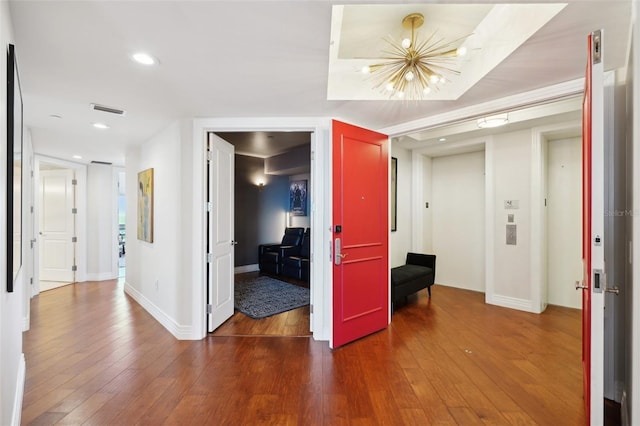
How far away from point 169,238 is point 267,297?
1.75 meters

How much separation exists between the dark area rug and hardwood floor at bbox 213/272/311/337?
125 mm

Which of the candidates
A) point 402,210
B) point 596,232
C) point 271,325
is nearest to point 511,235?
A: point 402,210

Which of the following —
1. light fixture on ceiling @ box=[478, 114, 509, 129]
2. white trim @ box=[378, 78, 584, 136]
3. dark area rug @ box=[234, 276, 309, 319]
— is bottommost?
dark area rug @ box=[234, 276, 309, 319]

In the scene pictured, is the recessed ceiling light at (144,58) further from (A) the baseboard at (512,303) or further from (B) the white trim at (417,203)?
(A) the baseboard at (512,303)

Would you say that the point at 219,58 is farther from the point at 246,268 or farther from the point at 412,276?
the point at 246,268

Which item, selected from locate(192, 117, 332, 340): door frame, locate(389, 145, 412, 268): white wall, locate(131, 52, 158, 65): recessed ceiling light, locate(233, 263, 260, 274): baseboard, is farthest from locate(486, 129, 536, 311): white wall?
locate(233, 263, 260, 274): baseboard

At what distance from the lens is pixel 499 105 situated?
2.45 meters

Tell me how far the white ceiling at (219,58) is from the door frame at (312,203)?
0.44ft

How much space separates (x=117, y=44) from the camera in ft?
5.52

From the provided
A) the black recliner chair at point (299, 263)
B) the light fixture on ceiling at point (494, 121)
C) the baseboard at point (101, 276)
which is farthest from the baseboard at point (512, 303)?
the baseboard at point (101, 276)

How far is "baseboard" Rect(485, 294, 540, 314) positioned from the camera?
3656mm

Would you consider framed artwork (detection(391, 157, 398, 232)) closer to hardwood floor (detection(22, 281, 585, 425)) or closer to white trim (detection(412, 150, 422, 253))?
white trim (detection(412, 150, 422, 253))

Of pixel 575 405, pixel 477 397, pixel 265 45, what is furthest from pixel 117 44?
pixel 575 405

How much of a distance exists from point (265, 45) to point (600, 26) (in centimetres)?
192
